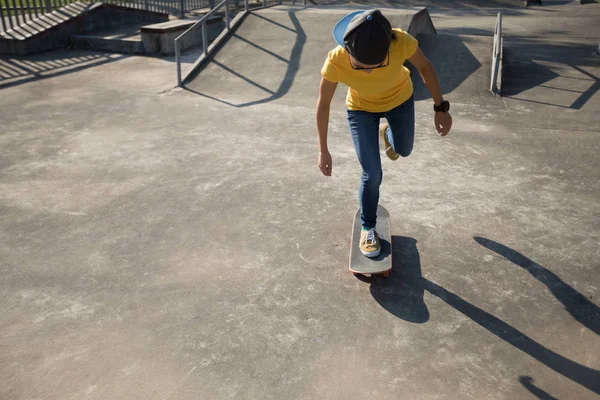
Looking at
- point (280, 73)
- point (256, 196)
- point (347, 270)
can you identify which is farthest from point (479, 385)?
point (280, 73)

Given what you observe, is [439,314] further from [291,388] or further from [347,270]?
[291,388]

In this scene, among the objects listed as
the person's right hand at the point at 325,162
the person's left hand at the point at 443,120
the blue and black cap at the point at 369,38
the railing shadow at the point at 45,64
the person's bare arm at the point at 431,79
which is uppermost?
the blue and black cap at the point at 369,38

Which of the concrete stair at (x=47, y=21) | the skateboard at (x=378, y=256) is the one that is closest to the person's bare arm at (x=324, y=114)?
the skateboard at (x=378, y=256)

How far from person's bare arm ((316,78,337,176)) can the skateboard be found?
2.42 ft

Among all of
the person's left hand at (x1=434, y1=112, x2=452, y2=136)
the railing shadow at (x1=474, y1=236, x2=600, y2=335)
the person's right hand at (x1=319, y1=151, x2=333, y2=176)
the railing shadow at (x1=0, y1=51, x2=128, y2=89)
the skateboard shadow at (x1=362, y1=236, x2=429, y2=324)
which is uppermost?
the person's left hand at (x1=434, y1=112, x2=452, y2=136)

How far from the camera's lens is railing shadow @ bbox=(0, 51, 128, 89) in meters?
10.5

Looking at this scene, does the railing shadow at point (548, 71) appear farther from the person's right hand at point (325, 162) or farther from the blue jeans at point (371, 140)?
the person's right hand at point (325, 162)

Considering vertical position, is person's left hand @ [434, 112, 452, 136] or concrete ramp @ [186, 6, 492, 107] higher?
person's left hand @ [434, 112, 452, 136]

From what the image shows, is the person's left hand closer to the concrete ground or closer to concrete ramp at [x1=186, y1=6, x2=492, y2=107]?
the concrete ground

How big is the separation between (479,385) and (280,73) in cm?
782

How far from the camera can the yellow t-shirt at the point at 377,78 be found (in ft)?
11.5

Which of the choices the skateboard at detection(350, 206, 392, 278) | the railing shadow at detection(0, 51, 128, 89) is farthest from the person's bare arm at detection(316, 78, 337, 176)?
the railing shadow at detection(0, 51, 128, 89)

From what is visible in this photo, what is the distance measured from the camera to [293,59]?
33.5 ft

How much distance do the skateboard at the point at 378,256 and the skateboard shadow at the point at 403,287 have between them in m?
0.10
